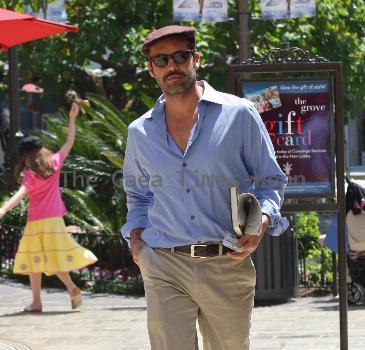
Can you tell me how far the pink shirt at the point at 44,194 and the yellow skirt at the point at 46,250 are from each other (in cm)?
7

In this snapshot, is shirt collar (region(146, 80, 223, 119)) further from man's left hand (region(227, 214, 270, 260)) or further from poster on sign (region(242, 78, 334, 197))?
poster on sign (region(242, 78, 334, 197))

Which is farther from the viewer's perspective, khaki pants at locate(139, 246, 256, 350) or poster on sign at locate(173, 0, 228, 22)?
poster on sign at locate(173, 0, 228, 22)

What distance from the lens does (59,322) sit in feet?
29.3

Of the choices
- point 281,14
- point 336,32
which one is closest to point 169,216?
point 281,14

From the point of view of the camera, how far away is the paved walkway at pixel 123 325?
7.63 metres

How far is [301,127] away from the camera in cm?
685

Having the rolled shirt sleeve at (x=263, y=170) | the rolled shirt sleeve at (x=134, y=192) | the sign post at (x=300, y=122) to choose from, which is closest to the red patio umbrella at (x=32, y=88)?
the sign post at (x=300, y=122)

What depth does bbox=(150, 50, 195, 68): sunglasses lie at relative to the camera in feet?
14.2

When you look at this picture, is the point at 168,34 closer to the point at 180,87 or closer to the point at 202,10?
the point at 180,87

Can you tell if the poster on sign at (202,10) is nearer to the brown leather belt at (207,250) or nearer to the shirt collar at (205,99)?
the shirt collar at (205,99)

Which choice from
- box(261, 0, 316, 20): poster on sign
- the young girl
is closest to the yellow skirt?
the young girl

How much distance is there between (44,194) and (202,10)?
2.42 meters

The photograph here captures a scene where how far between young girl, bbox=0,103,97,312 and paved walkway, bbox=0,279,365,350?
36 cm

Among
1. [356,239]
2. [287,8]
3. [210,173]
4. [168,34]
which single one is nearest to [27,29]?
[287,8]
